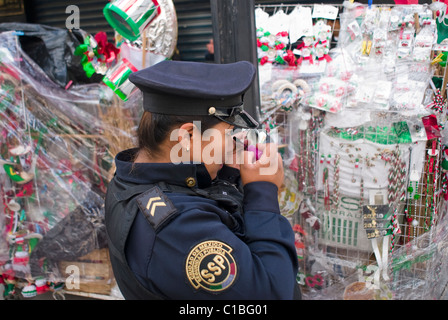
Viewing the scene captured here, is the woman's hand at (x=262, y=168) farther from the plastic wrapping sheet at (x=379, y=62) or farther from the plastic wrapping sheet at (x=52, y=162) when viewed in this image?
the plastic wrapping sheet at (x=52, y=162)

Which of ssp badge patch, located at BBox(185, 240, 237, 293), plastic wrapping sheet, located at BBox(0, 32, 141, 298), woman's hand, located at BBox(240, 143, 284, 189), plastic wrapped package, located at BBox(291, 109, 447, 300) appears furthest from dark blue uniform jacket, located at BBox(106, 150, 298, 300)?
plastic wrapping sheet, located at BBox(0, 32, 141, 298)

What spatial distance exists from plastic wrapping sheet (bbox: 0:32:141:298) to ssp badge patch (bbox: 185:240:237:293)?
1.84m

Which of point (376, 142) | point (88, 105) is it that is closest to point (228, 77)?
point (376, 142)

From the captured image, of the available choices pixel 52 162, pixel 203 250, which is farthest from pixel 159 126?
pixel 52 162

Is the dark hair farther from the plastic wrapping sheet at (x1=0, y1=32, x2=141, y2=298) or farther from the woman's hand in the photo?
the plastic wrapping sheet at (x1=0, y1=32, x2=141, y2=298)

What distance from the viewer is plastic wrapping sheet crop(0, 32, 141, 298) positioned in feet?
9.30

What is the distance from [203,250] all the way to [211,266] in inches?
2.1

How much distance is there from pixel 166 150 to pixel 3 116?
7.13 feet

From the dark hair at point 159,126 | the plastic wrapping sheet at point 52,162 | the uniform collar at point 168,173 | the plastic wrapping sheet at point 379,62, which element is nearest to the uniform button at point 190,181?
the uniform collar at point 168,173

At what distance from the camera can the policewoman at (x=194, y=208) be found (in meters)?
1.16

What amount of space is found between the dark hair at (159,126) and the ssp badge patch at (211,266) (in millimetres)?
402

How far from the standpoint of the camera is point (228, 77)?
4.41 ft

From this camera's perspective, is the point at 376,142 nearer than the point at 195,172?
No

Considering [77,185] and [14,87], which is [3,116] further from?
[77,185]
